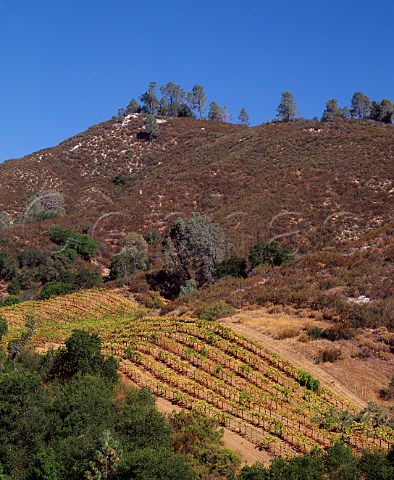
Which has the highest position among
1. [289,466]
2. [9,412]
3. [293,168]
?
[293,168]

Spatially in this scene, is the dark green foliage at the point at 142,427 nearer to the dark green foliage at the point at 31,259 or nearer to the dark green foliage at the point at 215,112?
the dark green foliage at the point at 31,259

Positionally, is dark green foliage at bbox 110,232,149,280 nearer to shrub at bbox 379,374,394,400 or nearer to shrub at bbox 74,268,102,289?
shrub at bbox 74,268,102,289

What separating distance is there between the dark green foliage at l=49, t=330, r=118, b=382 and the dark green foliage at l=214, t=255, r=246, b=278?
66.2 ft

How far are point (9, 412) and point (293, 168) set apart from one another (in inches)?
2190

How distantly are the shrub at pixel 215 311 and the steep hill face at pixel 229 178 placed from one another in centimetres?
2069

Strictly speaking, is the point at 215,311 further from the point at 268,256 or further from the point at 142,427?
the point at 142,427

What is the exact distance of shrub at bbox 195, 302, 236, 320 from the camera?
1108 inches

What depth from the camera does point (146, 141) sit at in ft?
322

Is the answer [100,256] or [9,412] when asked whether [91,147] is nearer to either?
[100,256]

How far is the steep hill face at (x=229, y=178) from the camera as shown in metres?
54.7

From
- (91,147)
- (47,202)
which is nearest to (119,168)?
(91,147)

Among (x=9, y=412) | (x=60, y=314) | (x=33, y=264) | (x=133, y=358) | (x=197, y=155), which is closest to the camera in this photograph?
(x=9, y=412)

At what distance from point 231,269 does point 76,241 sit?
20.5m

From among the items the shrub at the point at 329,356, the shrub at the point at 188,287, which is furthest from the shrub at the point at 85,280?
the shrub at the point at 329,356
